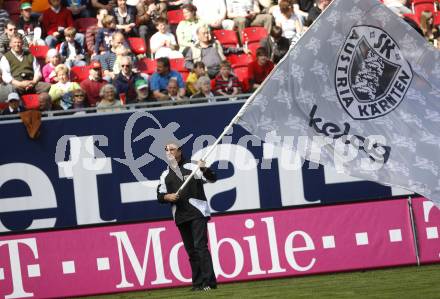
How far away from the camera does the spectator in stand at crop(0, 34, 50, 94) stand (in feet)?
65.8

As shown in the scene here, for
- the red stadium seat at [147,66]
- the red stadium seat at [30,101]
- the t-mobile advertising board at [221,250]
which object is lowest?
the t-mobile advertising board at [221,250]

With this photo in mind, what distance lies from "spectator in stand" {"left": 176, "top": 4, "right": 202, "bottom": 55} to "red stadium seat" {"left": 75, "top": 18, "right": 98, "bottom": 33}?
1556mm

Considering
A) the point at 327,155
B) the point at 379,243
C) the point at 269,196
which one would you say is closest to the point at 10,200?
the point at 269,196

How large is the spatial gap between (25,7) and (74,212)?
5.01 meters

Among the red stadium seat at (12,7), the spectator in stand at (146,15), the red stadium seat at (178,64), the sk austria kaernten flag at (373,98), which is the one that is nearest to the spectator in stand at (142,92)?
the red stadium seat at (178,64)

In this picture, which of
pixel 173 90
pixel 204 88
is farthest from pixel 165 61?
pixel 204 88

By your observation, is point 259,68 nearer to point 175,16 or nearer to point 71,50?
point 175,16

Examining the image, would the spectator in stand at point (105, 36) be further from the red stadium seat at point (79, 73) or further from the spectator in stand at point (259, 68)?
the spectator in stand at point (259, 68)

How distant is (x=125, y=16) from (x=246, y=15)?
2.19 m

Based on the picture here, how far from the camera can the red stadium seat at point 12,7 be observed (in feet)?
74.6

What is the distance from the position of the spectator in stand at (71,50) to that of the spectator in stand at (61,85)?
1.13 metres

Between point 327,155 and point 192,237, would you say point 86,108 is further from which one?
point 327,155

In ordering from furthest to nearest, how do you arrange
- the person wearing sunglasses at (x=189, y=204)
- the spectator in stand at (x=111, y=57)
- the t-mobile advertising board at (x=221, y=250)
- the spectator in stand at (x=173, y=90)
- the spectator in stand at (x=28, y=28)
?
1. the spectator in stand at (x=28, y=28)
2. the spectator in stand at (x=111, y=57)
3. the spectator in stand at (x=173, y=90)
4. the t-mobile advertising board at (x=221, y=250)
5. the person wearing sunglasses at (x=189, y=204)

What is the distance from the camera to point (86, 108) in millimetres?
18000
